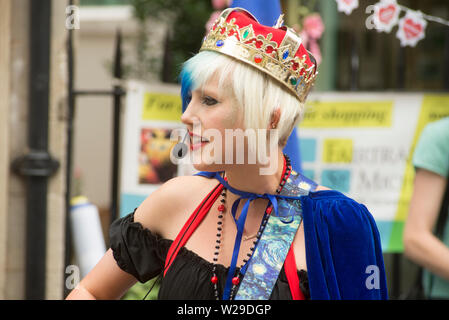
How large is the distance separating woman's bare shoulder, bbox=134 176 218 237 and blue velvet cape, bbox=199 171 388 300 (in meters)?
0.35

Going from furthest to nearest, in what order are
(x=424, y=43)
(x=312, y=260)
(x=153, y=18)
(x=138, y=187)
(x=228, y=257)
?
(x=153, y=18) < (x=424, y=43) < (x=138, y=187) < (x=228, y=257) < (x=312, y=260)

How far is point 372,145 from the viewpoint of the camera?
3.43m

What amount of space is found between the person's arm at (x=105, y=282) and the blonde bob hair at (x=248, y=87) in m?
0.58

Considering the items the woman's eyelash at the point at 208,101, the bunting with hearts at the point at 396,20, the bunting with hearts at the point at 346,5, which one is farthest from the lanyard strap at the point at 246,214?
the bunting with hearts at the point at 396,20

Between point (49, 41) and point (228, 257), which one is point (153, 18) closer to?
point (49, 41)

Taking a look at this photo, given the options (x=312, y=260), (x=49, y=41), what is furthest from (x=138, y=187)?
(x=312, y=260)

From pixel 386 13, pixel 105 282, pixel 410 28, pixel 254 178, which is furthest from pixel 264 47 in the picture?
pixel 410 28

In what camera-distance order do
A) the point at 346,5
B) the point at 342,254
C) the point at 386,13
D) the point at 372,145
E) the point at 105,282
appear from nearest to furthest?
the point at 342,254, the point at 105,282, the point at 346,5, the point at 386,13, the point at 372,145

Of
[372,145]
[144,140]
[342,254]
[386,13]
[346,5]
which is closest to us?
[342,254]

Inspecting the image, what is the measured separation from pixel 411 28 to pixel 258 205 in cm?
201

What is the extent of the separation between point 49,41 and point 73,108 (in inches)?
14.7

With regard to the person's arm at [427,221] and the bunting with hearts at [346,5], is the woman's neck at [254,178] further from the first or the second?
the bunting with hearts at [346,5]

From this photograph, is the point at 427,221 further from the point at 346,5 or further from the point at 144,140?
the point at 144,140

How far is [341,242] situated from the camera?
153 centimetres
